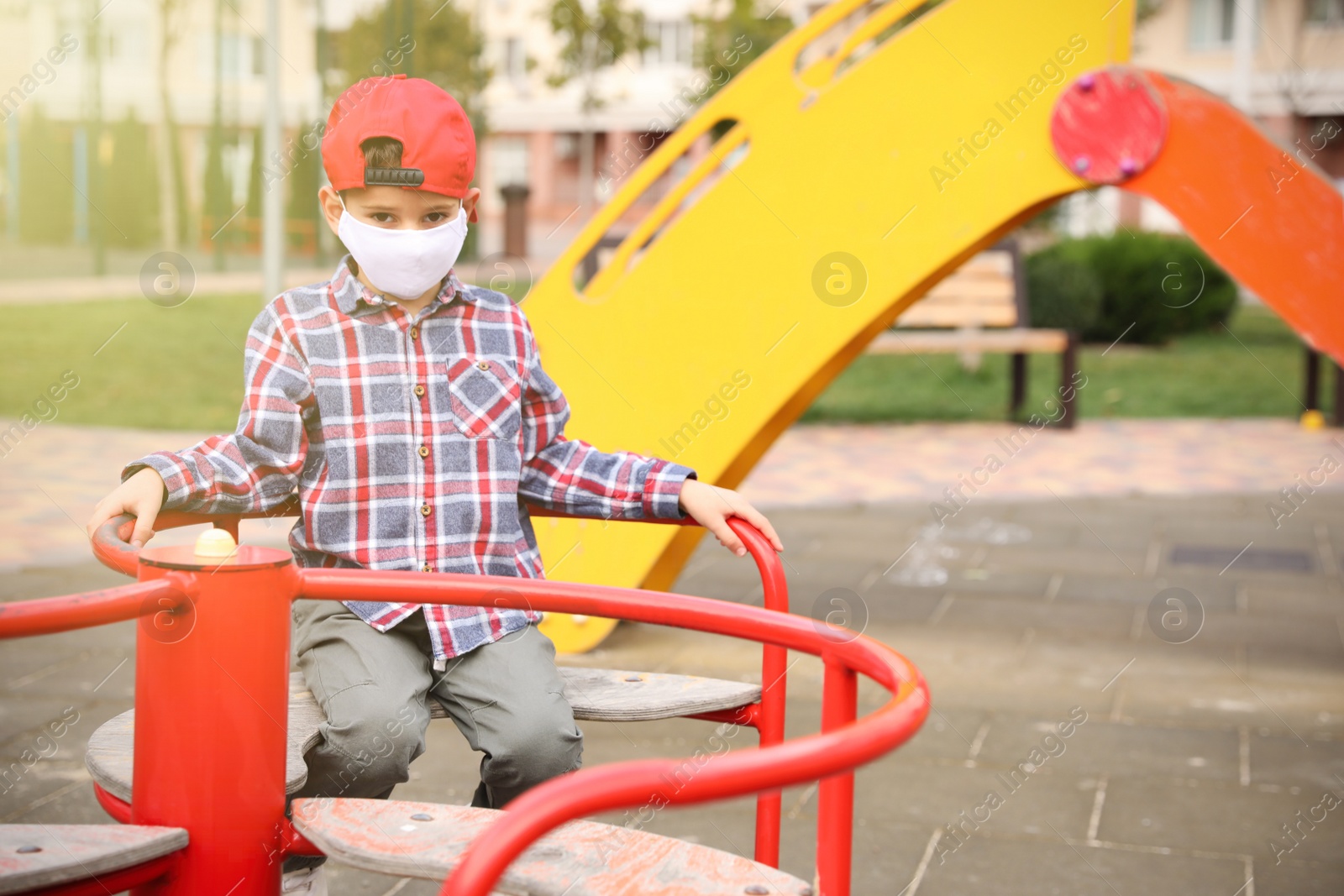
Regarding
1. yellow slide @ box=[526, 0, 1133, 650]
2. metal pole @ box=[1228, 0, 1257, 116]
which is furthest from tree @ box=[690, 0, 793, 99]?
metal pole @ box=[1228, 0, 1257, 116]

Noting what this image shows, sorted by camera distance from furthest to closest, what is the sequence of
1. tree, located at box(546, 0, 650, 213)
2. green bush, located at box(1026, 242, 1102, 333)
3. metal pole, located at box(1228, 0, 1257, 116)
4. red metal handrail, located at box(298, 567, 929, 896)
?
metal pole, located at box(1228, 0, 1257, 116) → tree, located at box(546, 0, 650, 213) → green bush, located at box(1026, 242, 1102, 333) → red metal handrail, located at box(298, 567, 929, 896)

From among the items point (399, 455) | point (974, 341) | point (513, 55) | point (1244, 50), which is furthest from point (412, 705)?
point (513, 55)

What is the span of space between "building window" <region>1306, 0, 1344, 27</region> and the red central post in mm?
30963

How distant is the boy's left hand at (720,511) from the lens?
1.93m

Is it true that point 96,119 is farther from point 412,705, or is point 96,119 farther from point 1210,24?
point 1210,24

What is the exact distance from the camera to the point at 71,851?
121 centimetres

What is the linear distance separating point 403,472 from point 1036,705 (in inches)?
96.5

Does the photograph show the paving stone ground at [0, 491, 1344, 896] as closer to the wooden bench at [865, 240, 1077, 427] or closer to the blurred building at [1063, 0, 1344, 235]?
the wooden bench at [865, 240, 1077, 427]

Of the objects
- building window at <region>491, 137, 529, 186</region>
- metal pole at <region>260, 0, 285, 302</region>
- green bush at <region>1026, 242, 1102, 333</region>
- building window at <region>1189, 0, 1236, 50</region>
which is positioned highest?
building window at <region>1189, 0, 1236, 50</region>

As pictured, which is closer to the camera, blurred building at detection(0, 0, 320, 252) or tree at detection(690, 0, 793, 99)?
tree at detection(690, 0, 793, 99)

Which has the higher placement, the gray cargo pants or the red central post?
the red central post

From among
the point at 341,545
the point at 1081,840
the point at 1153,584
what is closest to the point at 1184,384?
the point at 1153,584

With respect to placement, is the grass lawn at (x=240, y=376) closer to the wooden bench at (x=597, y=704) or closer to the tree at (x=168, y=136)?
the tree at (x=168, y=136)

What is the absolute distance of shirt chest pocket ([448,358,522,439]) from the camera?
2.07 meters
